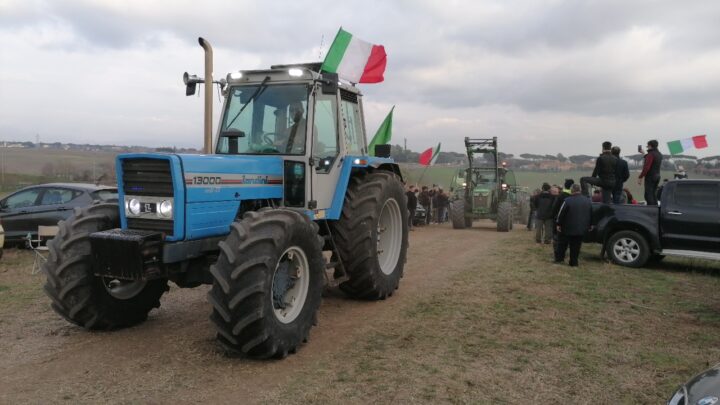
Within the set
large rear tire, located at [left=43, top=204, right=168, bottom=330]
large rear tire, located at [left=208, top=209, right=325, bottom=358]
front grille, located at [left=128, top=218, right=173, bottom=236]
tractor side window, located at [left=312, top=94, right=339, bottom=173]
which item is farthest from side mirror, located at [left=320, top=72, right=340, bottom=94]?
large rear tire, located at [left=43, top=204, right=168, bottom=330]

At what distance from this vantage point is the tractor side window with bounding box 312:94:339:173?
19.2 feet

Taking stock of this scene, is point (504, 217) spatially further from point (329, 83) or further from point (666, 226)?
point (329, 83)

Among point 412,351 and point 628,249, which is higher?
point 628,249

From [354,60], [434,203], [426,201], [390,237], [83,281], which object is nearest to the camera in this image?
[83,281]

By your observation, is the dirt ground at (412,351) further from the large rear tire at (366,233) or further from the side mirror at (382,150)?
the side mirror at (382,150)

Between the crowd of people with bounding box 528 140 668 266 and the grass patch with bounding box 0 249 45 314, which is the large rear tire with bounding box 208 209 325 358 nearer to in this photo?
the grass patch with bounding box 0 249 45 314

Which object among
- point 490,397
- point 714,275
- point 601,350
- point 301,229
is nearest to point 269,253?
point 301,229

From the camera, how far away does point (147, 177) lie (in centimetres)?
473

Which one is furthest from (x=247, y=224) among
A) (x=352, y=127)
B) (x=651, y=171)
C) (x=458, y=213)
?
(x=458, y=213)

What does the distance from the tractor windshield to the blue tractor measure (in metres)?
0.01

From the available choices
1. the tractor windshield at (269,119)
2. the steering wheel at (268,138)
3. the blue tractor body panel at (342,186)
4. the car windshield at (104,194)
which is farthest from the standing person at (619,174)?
the car windshield at (104,194)

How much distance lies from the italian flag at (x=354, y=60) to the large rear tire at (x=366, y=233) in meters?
1.63

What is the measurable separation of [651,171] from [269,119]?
8636 millimetres

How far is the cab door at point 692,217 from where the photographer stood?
351 inches
